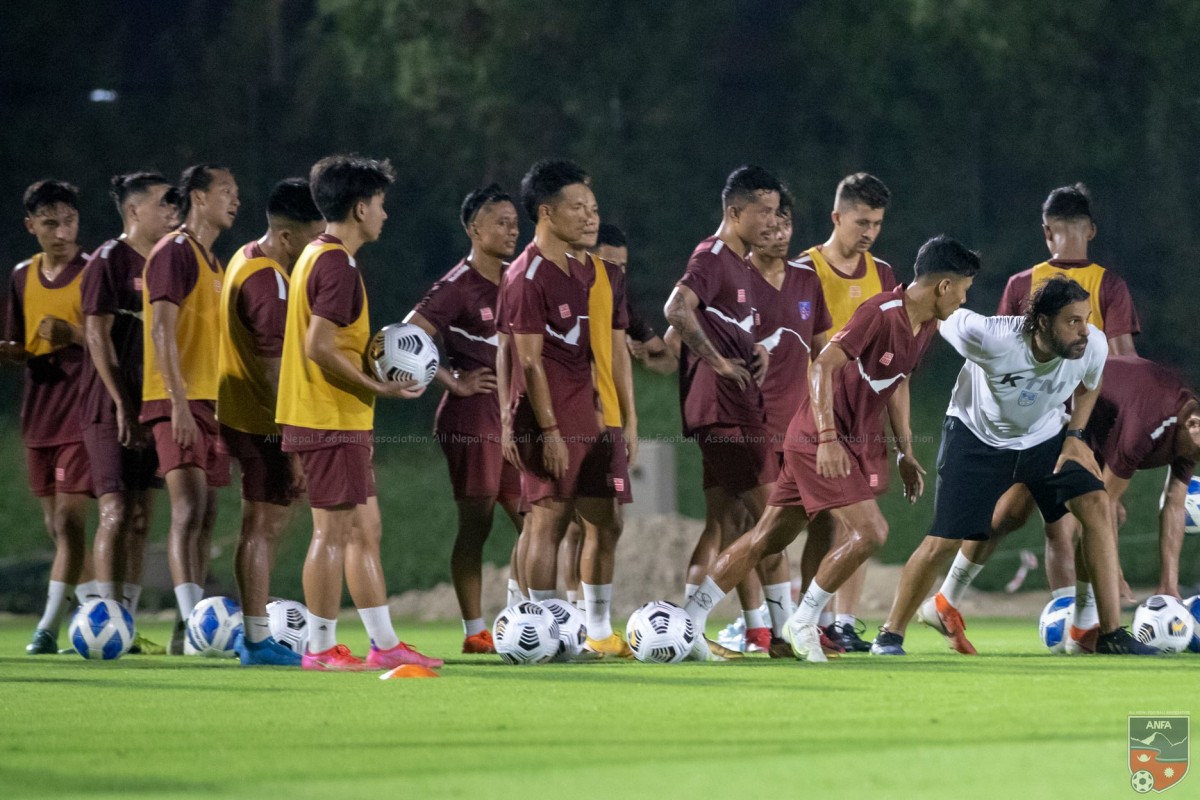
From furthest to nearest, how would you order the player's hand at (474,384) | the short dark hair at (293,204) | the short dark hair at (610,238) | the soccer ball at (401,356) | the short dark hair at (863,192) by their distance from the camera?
the short dark hair at (610,238) → the short dark hair at (863,192) → the player's hand at (474,384) → the short dark hair at (293,204) → the soccer ball at (401,356)

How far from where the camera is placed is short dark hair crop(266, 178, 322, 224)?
8852 millimetres

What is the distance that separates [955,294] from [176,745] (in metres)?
4.57

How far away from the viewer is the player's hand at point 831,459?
8.08 meters

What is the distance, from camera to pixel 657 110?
1259 inches

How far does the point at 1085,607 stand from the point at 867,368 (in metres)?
1.81

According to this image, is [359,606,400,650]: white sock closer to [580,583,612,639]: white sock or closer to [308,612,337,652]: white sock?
[308,612,337,652]: white sock

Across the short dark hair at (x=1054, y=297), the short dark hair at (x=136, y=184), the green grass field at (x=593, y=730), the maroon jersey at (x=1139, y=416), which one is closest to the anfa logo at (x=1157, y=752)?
the green grass field at (x=593, y=730)

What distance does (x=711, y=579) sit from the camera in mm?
8523

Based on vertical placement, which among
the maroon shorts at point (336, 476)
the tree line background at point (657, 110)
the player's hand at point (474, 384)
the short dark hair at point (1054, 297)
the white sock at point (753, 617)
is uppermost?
the tree line background at point (657, 110)

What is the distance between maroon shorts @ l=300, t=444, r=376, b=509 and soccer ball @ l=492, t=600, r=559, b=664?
3.10ft

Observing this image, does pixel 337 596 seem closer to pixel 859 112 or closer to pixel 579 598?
pixel 579 598

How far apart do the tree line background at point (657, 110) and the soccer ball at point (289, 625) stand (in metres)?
19.7

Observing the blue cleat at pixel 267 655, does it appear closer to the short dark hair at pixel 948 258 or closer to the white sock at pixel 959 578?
the white sock at pixel 959 578

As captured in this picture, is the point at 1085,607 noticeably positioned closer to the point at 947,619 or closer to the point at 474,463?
the point at 947,619
